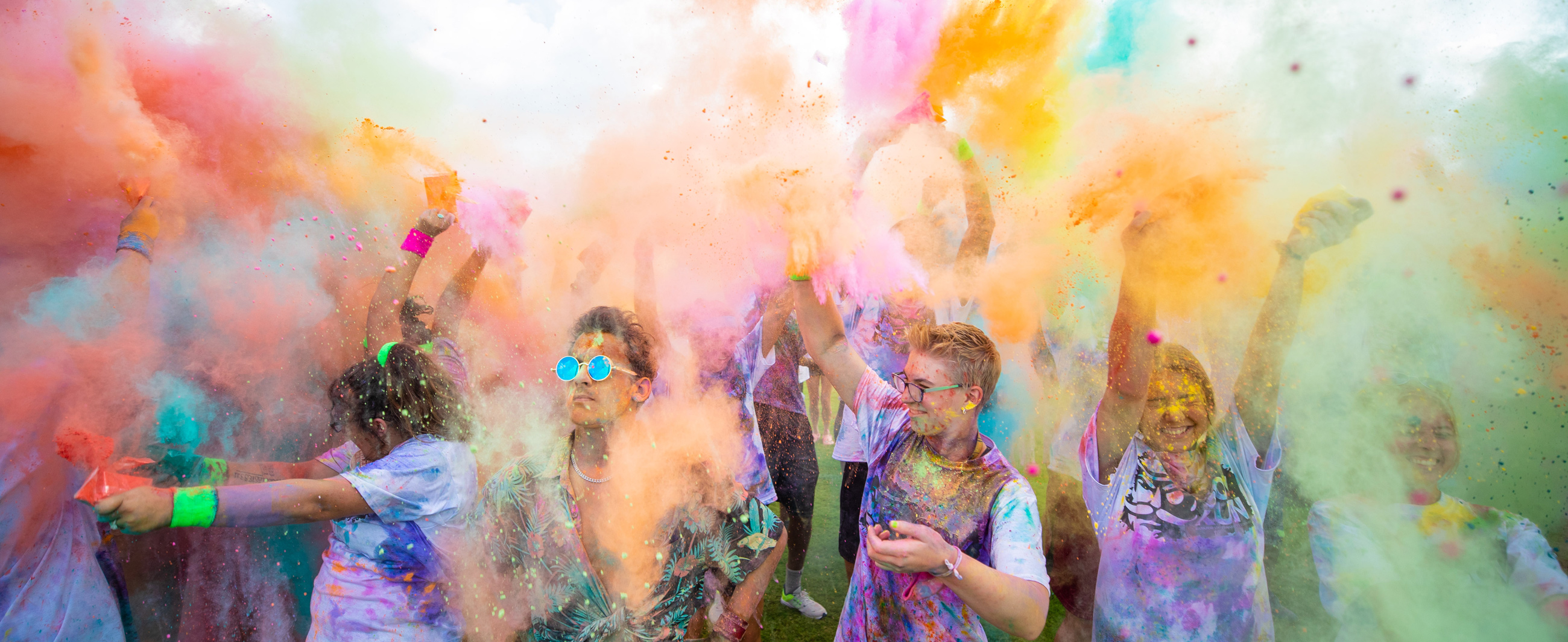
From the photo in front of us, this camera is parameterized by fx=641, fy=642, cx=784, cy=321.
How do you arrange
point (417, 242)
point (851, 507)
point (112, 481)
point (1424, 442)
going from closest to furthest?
point (1424, 442)
point (112, 481)
point (417, 242)
point (851, 507)

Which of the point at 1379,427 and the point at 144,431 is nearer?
the point at 1379,427

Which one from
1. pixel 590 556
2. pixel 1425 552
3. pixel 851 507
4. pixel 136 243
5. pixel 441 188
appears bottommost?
pixel 1425 552

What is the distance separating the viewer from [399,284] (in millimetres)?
2438

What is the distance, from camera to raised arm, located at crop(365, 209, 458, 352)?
242 centimetres

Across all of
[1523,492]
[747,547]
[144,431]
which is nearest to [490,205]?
[144,431]

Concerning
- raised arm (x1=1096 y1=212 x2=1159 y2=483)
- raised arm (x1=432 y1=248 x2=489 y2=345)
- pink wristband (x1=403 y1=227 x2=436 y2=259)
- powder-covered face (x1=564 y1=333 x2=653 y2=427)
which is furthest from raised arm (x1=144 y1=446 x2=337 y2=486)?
raised arm (x1=1096 y1=212 x2=1159 y2=483)

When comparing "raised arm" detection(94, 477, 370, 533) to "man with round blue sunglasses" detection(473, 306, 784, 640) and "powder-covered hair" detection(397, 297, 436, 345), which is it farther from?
"powder-covered hair" detection(397, 297, 436, 345)

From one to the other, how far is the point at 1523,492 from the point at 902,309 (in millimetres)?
1799

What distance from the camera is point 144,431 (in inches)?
89.6

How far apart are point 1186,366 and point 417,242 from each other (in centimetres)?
269

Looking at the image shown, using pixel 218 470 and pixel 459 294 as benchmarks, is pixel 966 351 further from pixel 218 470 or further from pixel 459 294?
pixel 218 470

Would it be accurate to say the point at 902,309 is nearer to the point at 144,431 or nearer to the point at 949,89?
the point at 949,89

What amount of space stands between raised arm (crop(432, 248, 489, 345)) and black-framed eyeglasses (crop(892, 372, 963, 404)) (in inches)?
66.6

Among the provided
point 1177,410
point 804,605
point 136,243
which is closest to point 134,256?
point 136,243
